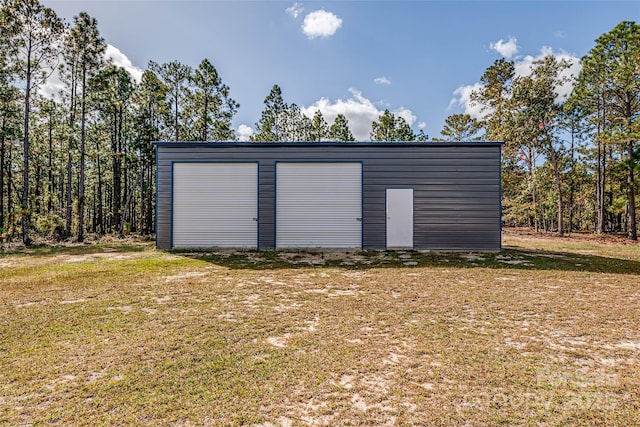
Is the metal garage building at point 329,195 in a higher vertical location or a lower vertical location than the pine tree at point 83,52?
lower

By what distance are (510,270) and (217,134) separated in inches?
751

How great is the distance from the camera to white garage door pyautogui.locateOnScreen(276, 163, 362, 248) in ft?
31.3

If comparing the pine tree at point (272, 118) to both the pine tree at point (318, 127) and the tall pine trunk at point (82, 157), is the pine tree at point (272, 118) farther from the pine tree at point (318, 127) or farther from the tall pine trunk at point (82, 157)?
the tall pine trunk at point (82, 157)

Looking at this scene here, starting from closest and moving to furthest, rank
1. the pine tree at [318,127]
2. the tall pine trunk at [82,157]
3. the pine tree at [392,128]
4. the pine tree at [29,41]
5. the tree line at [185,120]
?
the pine tree at [29,41] → the tree line at [185,120] → the tall pine trunk at [82,157] → the pine tree at [392,128] → the pine tree at [318,127]

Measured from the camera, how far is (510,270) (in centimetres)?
618

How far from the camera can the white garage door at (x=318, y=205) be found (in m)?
9.54

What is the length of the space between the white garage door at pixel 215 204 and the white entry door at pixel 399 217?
4.55 m

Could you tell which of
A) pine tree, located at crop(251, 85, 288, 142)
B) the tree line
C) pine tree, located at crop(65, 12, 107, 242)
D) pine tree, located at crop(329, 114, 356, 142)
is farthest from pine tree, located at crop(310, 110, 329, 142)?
pine tree, located at crop(65, 12, 107, 242)

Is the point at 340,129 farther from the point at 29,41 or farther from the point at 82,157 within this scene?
the point at 29,41

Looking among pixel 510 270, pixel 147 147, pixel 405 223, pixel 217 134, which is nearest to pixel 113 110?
pixel 147 147

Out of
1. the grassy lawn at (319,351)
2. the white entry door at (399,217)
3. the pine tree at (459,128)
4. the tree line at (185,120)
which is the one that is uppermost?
the pine tree at (459,128)

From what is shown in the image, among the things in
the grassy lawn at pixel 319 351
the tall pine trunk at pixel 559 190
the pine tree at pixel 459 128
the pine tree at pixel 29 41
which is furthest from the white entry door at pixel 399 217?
the pine tree at pixel 459 128

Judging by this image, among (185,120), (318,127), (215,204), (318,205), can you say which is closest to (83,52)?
(185,120)

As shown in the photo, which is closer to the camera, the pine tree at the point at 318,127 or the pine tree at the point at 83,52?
the pine tree at the point at 83,52
